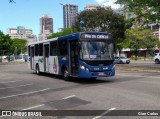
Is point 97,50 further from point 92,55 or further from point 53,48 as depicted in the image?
point 53,48

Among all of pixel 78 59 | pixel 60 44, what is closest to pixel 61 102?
pixel 78 59

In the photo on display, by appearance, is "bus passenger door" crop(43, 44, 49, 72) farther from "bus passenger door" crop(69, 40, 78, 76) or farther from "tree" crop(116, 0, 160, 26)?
"tree" crop(116, 0, 160, 26)

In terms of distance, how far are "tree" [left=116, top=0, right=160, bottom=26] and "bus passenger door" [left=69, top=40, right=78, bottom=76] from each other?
428 inches

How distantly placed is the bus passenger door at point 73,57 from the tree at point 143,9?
35.6ft

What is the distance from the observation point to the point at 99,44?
1870cm

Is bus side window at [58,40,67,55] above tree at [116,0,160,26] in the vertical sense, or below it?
below

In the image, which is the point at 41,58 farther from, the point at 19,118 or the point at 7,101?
the point at 19,118

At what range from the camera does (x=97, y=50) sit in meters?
18.5

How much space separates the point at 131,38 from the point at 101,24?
2525 cm

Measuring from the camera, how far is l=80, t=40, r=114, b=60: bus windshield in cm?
1831

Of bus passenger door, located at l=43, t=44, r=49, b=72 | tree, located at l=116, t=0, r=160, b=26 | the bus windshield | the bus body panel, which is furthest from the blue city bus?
tree, located at l=116, t=0, r=160, b=26

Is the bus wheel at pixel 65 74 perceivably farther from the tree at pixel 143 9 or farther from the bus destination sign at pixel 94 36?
the tree at pixel 143 9

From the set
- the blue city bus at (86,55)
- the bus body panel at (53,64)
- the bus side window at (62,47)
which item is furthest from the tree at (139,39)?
the blue city bus at (86,55)

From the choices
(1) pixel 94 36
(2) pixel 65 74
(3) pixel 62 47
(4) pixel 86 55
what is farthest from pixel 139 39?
(4) pixel 86 55
